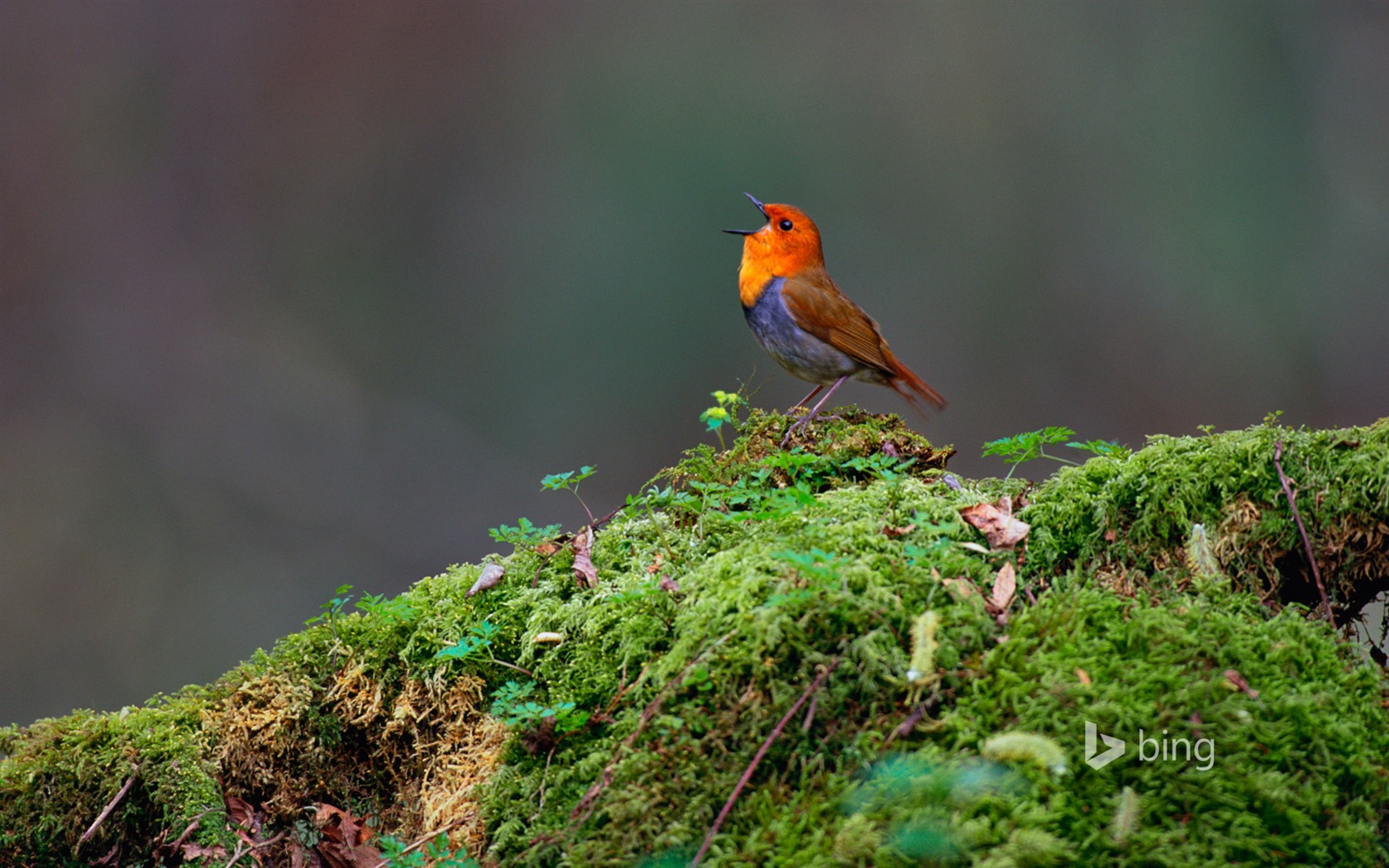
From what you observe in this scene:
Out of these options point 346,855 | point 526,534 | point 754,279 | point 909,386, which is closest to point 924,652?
point 526,534

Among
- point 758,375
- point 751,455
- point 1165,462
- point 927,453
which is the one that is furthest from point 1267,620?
point 758,375

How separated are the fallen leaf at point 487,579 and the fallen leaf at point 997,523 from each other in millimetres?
1065

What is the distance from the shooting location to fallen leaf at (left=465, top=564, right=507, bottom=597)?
7.53 ft

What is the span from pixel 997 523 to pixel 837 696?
25.3 inches

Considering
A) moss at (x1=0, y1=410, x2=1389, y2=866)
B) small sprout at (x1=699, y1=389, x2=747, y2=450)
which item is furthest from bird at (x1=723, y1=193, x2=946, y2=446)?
moss at (x1=0, y1=410, x2=1389, y2=866)

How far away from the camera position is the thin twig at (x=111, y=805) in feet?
6.54

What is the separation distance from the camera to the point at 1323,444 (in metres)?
1.98

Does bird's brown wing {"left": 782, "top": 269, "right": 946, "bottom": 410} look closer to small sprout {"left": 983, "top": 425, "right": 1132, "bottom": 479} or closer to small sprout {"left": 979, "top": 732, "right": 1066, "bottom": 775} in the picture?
small sprout {"left": 983, "top": 425, "right": 1132, "bottom": 479}

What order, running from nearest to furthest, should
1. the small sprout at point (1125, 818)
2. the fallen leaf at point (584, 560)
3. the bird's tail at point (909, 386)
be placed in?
the small sprout at point (1125, 818)
the fallen leaf at point (584, 560)
the bird's tail at point (909, 386)

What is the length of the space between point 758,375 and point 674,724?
17.7 feet

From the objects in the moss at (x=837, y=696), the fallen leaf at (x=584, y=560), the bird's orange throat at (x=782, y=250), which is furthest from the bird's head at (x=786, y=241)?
the fallen leaf at (x=584, y=560)

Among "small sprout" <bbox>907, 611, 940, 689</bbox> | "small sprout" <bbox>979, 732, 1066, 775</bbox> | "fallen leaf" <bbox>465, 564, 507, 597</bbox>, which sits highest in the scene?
"fallen leaf" <bbox>465, 564, 507, 597</bbox>

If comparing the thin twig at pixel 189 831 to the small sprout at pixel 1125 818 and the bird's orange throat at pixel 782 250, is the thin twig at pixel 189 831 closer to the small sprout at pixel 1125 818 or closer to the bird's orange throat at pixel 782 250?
the small sprout at pixel 1125 818

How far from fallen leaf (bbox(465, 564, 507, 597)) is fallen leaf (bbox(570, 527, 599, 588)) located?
7.0 inches
